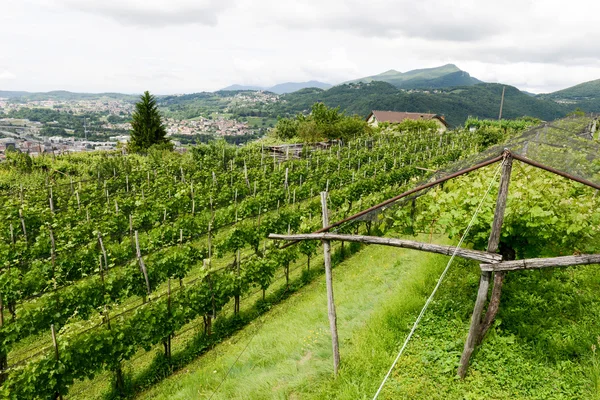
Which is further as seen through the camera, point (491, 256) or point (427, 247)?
point (427, 247)

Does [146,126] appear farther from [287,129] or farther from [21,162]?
[287,129]

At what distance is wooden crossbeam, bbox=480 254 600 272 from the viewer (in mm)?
3107

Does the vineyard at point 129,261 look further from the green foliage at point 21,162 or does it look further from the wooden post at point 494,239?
the wooden post at point 494,239

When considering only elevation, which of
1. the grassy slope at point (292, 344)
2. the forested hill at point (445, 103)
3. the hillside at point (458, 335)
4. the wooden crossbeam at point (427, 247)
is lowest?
the grassy slope at point (292, 344)

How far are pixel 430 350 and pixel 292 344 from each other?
2419 mm

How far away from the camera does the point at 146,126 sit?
30156 millimetres

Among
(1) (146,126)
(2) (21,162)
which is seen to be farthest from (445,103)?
(2) (21,162)

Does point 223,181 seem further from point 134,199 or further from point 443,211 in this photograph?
point 443,211

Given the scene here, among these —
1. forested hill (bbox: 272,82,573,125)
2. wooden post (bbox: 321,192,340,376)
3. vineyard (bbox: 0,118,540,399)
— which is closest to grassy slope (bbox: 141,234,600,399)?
wooden post (bbox: 321,192,340,376)

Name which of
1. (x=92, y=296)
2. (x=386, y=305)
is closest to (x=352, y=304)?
(x=386, y=305)

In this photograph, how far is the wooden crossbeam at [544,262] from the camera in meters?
3.11

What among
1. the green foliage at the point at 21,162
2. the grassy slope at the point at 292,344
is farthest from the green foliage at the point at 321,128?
the grassy slope at the point at 292,344

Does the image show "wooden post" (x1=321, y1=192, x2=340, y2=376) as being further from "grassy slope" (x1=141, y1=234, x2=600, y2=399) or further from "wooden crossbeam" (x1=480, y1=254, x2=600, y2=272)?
"wooden crossbeam" (x1=480, y1=254, x2=600, y2=272)

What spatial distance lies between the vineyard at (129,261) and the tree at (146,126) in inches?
459
